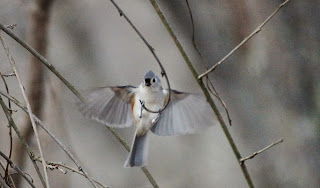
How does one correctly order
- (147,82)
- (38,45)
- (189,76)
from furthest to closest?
(189,76) < (38,45) < (147,82)

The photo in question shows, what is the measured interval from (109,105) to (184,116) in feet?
0.69

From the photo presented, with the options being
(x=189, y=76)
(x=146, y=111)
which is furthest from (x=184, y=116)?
(x=189, y=76)

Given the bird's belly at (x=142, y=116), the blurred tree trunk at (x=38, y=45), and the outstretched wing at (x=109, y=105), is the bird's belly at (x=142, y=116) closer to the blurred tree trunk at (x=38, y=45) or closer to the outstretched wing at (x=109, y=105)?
the outstretched wing at (x=109, y=105)

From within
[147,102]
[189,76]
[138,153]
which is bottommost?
[138,153]

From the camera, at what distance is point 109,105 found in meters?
1.93

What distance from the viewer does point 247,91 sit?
12.8 feet

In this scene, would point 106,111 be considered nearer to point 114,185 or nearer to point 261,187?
point 261,187

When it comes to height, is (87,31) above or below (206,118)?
above

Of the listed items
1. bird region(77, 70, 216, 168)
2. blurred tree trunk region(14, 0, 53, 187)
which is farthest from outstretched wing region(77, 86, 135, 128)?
blurred tree trunk region(14, 0, 53, 187)

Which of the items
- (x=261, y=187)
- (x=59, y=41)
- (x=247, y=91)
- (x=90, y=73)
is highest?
(x=59, y=41)

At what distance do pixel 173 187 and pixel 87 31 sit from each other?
1.26 m

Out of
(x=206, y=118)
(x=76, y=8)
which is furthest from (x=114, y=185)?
(x=206, y=118)

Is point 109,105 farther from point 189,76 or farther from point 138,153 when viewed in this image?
point 189,76

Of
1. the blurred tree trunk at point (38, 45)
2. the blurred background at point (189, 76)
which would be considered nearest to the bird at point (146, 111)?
the blurred background at point (189, 76)
